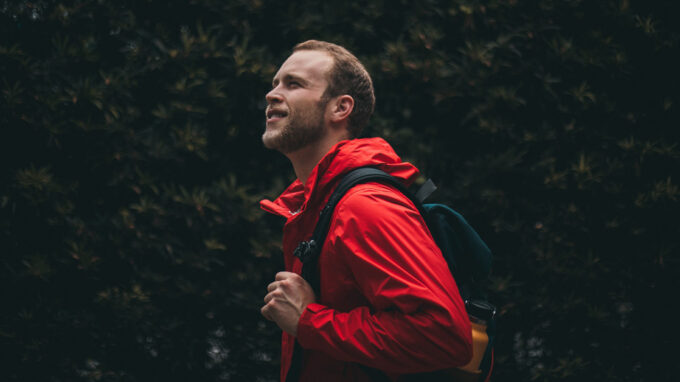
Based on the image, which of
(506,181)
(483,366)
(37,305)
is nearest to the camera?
(483,366)

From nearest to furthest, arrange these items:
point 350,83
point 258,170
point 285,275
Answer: point 285,275 → point 350,83 → point 258,170

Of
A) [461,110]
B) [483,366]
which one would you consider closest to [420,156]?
[461,110]

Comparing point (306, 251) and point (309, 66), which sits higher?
point (309, 66)

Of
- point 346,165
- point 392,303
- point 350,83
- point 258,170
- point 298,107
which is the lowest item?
point 258,170

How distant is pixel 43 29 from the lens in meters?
2.86

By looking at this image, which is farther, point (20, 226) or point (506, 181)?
point (506, 181)

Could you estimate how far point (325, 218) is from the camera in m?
1.59

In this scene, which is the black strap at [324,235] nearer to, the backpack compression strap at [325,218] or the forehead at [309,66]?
the backpack compression strap at [325,218]

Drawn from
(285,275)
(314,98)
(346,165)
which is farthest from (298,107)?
→ (285,275)

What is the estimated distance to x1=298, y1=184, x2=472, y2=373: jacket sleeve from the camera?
134cm

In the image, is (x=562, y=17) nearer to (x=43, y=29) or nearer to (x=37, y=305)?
(x=43, y=29)

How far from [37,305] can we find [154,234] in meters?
0.78

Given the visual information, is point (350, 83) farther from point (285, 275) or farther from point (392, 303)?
point (392, 303)

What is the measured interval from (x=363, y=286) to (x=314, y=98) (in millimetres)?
909
